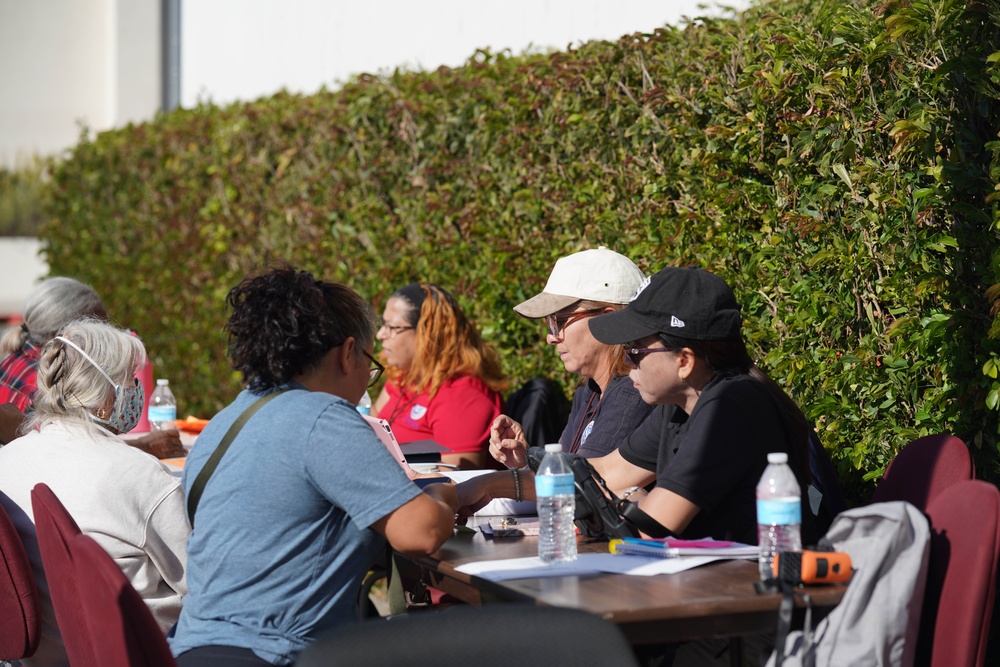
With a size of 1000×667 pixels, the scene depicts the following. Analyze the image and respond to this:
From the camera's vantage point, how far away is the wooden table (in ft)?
7.66

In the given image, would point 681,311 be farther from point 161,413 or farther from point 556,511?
point 161,413

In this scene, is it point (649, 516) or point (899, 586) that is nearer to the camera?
point (899, 586)

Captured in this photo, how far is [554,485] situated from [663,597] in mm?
563

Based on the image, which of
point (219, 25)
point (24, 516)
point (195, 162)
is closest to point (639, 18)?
point (195, 162)

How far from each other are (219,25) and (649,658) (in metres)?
9.17

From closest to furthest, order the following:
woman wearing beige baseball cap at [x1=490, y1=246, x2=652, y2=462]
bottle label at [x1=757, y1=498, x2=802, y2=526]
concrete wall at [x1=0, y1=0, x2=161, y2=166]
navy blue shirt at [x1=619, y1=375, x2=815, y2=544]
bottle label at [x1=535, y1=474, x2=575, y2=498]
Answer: bottle label at [x1=757, y1=498, x2=802, y2=526] → bottle label at [x1=535, y1=474, x2=575, y2=498] → navy blue shirt at [x1=619, y1=375, x2=815, y2=544] → woman wearing beige baseball cap at [x1=490, y1=246, x2=652, y2=462] → concrete wall at [x1=0, y1=0, x2=161, y2=166]

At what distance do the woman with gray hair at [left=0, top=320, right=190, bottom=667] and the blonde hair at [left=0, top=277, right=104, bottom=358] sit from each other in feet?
5.85

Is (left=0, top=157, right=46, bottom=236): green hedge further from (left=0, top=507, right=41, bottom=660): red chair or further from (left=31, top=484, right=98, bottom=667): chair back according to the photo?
(left=31, top=484, right=98, bottom=667): chair back

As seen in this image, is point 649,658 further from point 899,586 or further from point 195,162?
point 195,162

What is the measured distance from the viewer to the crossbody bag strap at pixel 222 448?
2754 mm

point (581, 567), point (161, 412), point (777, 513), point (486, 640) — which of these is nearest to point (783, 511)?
point (777, 513)

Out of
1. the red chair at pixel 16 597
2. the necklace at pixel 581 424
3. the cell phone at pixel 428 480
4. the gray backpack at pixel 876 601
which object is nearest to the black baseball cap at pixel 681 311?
the cell phone at pixel 428 480

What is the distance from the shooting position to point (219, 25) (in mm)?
10984

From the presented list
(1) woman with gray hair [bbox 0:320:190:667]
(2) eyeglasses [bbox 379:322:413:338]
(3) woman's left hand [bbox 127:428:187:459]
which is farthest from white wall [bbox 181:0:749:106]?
(1) woman with gray hair [bbox 0:320:190:667]
